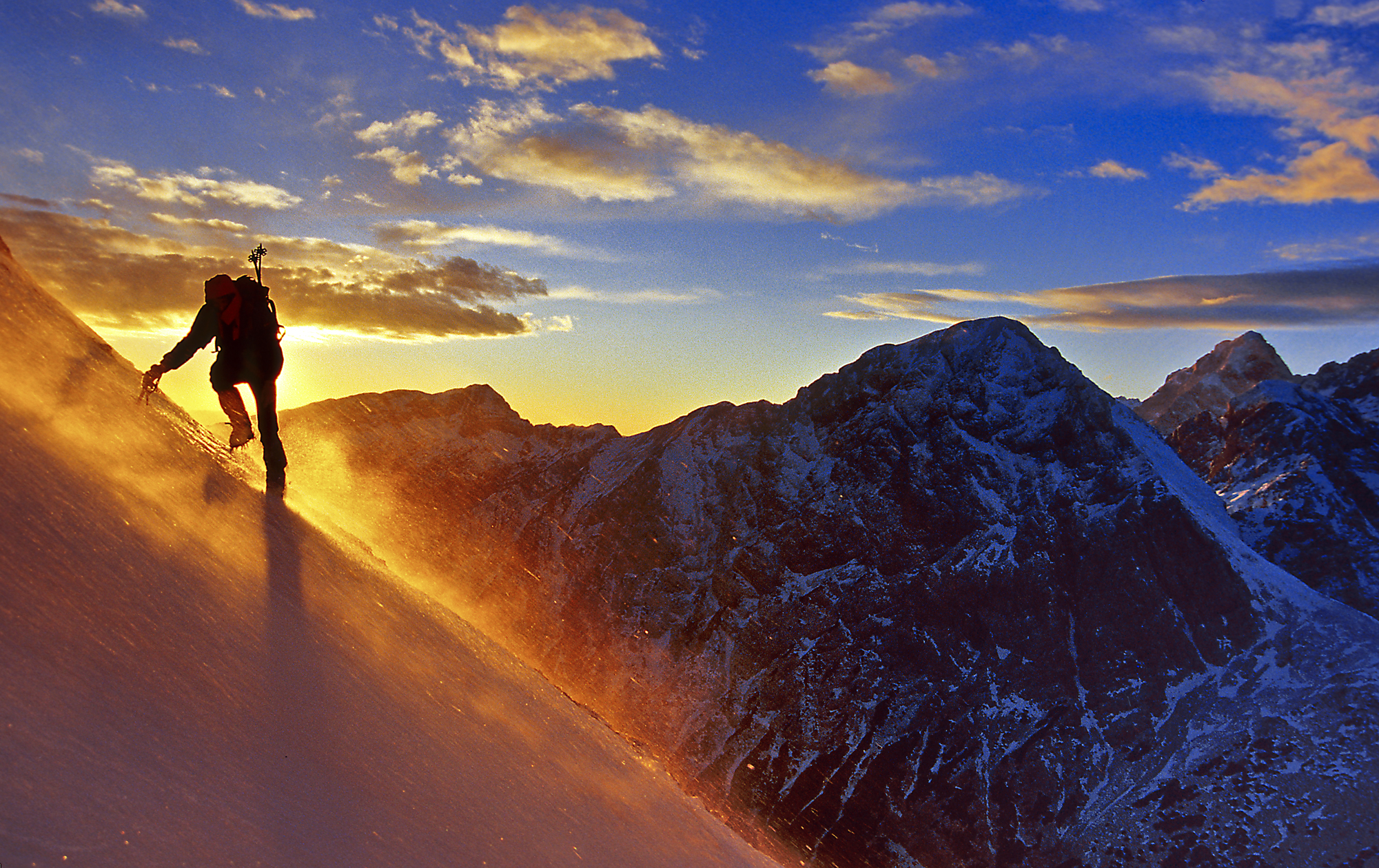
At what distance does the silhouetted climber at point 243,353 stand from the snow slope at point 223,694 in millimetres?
1478

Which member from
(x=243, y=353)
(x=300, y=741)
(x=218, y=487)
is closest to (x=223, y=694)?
(x=300, y=741)

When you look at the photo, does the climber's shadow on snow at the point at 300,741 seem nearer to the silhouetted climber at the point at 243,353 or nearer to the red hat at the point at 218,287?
the silhouetted climber at the point at 243,353

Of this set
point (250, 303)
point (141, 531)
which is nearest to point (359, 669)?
point (141, 531)

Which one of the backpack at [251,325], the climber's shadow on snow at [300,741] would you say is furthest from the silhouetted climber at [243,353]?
the climber's shadow on snow at [300,741]

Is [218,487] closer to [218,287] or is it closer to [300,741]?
[218,287]

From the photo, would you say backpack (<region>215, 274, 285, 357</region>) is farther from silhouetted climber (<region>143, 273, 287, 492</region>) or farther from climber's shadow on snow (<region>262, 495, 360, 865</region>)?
climber's shadow on snow (<region>262, 495, 360, 865</region>)

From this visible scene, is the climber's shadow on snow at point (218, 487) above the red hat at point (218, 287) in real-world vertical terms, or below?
below

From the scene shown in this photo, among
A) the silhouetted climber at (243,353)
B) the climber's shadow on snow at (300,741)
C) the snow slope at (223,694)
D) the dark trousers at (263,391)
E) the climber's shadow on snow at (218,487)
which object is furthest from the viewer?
the dark trousers at (263,391)

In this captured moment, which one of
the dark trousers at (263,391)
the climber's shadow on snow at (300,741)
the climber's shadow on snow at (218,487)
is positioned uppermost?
the dark trousers at (263,391)

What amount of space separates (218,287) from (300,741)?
772 cm

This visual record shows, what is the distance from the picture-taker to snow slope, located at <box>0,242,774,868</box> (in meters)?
3.69

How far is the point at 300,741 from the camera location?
4.92 m

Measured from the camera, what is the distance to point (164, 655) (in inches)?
182

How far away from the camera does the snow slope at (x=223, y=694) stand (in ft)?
12.1
